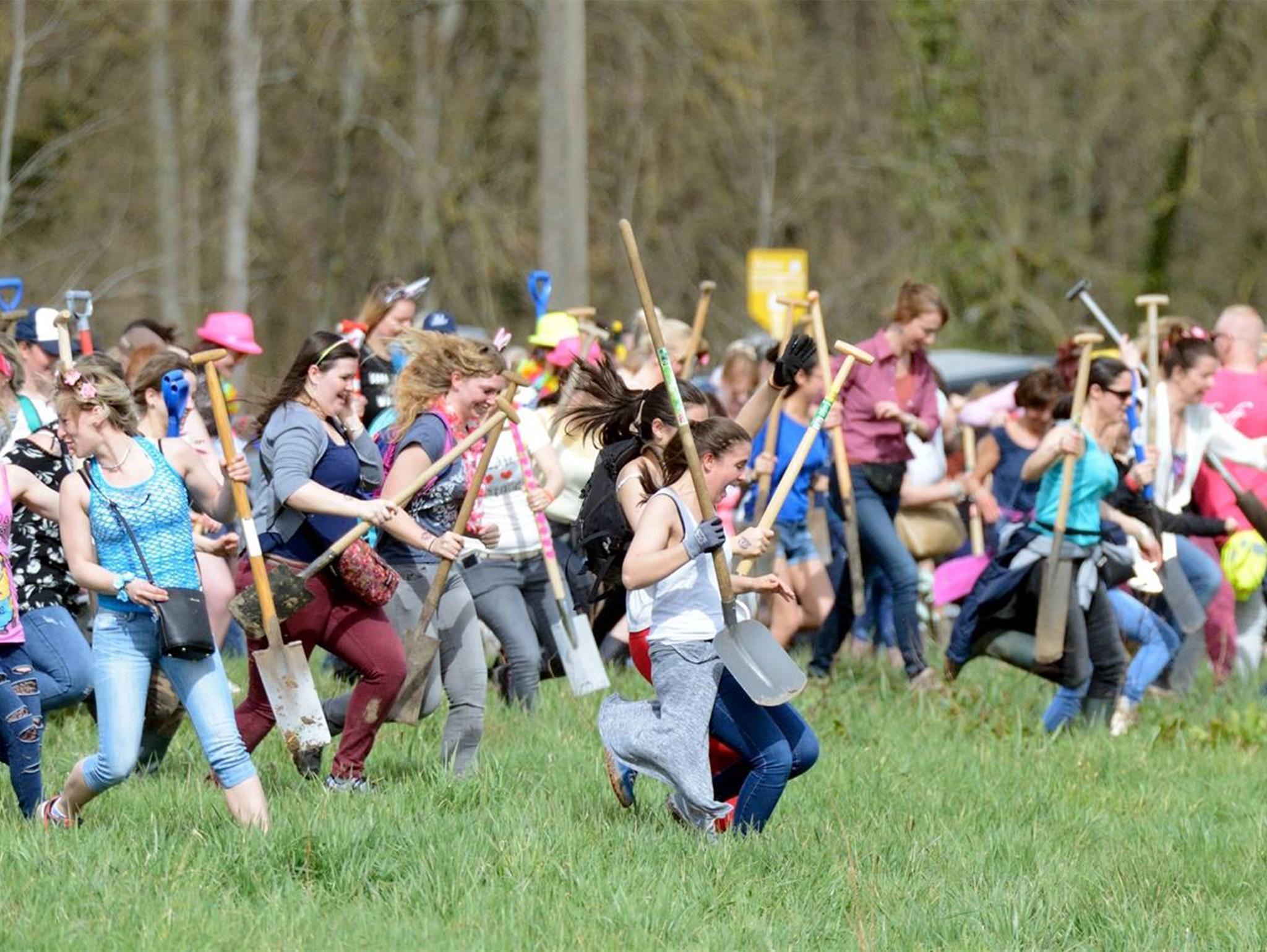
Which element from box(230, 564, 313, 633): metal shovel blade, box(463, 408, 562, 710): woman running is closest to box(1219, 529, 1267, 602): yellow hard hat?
box(463, 408, 562, 710): woman running

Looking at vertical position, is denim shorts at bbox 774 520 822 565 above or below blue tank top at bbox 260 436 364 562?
below

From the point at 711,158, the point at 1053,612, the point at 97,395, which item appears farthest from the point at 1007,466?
the point at 711,158

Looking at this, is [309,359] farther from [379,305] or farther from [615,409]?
[379,305]

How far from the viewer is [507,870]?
561 cm

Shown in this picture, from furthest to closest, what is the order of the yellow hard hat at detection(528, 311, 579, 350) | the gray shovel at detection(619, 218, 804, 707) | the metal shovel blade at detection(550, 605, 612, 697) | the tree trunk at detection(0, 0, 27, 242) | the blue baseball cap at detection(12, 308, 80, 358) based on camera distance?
1. the tree trunk at detection(0, 0, 27, 242)
2. the yellow hard hat at detection(528, 311, 579, 350)
3. the metal shovel blade at detection(550, 605, 612, 697)
4. the blue baseball cap at detection(12, 308, 80, 358)
5. the gray shovel at detection(619, 218, 804, 707)

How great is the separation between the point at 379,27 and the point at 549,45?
4.77 metres

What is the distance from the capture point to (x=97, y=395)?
5.88m

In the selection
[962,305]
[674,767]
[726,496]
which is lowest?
[962,305]

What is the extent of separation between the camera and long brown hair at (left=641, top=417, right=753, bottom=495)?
6.02 meters

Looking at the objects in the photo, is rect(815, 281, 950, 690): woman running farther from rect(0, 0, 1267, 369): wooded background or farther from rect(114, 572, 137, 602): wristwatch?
rect(0, 0, 1267, 369): wooded background

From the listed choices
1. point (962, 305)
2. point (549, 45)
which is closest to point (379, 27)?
point (549, 45)

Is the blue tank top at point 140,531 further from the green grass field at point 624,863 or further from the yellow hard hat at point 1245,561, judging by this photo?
the yellow hard hat at point 1245,561

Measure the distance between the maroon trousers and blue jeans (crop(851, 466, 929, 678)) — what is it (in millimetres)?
3598

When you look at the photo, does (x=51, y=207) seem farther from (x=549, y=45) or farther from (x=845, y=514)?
(x=845, y=514)
